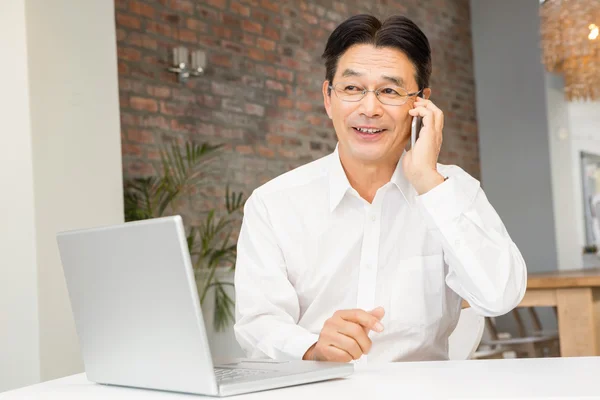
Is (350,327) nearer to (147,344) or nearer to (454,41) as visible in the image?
(147,344)

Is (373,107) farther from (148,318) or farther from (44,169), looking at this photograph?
(44,169)

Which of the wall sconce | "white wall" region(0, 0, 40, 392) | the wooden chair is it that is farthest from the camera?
the wooden chair

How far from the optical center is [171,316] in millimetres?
1148

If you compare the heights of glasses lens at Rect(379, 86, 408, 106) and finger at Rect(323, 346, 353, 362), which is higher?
glasses lens at Rect(379, 86, 408, 106)

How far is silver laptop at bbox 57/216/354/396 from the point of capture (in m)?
1.12

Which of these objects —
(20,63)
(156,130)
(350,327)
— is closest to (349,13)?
(156,130)

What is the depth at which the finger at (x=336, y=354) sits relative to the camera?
4.92 ft

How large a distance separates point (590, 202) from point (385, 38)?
623 centimetres

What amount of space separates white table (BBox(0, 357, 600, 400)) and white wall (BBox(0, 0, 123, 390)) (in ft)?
5.34

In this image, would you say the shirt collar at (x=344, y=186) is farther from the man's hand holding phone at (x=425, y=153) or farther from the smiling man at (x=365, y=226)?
the man's hand holding phone at (x=425, y=153)

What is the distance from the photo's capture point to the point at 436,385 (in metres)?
1.17

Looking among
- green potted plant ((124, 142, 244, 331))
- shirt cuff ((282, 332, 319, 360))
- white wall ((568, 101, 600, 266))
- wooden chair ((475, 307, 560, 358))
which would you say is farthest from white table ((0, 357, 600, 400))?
white wall ((568, 101, 600, 266))

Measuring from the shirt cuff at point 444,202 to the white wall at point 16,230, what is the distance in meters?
1.80

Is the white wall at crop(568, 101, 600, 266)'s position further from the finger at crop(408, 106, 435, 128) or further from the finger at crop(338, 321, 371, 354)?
the finger at crop(338, 321, 371, 354)
